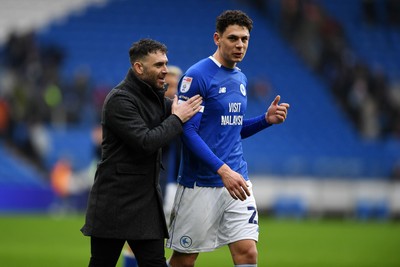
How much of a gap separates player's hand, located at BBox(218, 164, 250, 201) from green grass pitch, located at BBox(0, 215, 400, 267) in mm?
5677

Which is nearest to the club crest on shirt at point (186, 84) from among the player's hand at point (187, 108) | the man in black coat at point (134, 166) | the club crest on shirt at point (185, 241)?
the player's hand at point (187, 108)

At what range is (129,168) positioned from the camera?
6844 millimetres

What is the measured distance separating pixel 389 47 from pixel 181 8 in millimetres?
7478

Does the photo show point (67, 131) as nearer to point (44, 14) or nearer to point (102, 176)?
point (44, 14)

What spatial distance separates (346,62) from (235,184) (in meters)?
24.0

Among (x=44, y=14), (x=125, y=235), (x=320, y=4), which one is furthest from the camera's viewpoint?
(x=320, y=4)

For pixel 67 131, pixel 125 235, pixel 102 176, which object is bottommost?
pixel 125 235

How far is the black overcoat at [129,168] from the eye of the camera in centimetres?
676

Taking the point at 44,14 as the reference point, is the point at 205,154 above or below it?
below

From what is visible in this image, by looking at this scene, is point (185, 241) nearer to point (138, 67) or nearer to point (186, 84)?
point (186, 84)

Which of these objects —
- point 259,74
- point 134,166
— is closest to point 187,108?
point 134,166

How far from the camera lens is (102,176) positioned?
22.6ft

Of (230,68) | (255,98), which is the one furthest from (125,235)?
(255,98)

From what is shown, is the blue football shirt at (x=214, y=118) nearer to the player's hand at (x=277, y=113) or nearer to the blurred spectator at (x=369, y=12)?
the player's hand at (x=277, y=113)
